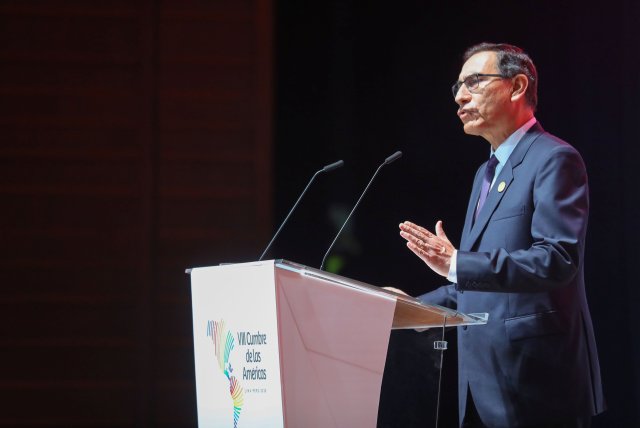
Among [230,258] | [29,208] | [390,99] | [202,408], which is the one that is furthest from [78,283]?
[202,408]

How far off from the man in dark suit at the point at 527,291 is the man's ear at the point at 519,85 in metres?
0.20

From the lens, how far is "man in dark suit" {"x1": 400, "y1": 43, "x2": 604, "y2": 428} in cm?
210

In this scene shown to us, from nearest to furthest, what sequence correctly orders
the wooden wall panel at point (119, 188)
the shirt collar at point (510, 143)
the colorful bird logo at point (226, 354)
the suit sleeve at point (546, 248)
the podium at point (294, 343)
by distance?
the podium at point (294, 343)
the colorful bird logo at point (226, 354)
the suit sleeve at point (546, 248)
the shirt collar at point (510, 143)
the wooden wall panel at point (119, 188)

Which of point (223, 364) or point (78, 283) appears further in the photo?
point (78, 283)

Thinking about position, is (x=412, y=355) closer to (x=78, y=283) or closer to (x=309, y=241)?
(x=309, y=241)

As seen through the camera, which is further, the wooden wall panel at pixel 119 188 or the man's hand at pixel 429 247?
the wooden wall panel at pixel 119 188

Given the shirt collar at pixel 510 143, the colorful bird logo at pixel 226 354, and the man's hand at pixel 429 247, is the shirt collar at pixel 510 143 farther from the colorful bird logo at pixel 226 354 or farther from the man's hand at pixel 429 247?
the colorful bird logo at pixel 226 354

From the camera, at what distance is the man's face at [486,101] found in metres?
2.56

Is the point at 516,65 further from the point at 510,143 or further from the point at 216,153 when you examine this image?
the point at 216,153

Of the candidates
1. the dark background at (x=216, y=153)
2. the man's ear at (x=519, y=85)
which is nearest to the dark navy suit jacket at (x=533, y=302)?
the man's ear at (x=519, y=85)

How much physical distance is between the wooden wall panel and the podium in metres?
2.15

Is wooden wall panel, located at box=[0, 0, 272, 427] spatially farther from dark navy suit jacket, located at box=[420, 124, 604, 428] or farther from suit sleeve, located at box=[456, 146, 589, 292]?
suit sleeve, located at box=[456, 146, 589, 292]

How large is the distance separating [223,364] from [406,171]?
2.10 m

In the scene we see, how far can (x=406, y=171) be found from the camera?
12.8 ft
